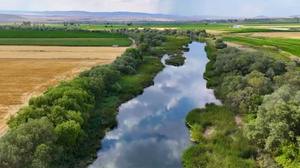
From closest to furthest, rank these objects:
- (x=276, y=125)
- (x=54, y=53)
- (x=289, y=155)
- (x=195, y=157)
Answer: (x=289, y=155), (x=276, y=125), (x=195, y=157), (x=54, y=53)

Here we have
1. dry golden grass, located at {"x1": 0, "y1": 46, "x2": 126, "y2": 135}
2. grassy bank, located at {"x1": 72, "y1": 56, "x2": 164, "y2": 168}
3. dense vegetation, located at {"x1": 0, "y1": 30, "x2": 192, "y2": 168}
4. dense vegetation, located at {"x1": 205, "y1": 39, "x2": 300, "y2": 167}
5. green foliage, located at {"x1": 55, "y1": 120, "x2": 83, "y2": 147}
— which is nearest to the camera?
dense vegetation, located at {"x1": 0, "y1": 30, "x2": 192, "y2": 168}

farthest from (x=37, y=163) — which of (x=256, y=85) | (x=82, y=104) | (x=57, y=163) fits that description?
(x=256, y=85)

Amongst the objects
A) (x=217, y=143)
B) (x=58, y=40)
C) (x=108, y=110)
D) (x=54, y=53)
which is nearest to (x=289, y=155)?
(x=217, y=143)

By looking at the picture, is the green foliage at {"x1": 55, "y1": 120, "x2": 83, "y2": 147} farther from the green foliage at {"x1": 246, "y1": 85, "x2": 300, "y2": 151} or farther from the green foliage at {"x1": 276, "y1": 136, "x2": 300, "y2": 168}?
the green foliage at {"x1": 276, "y1": 136, "x2": 300, "y2": 168}

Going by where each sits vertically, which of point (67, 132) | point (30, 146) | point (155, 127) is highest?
point (30, 146)

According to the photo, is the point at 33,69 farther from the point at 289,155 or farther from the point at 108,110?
the point at 289,155

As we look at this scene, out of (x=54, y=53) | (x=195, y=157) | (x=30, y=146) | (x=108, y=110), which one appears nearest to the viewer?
(x=30, y=146)

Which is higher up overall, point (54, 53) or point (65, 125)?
point (65, 125)

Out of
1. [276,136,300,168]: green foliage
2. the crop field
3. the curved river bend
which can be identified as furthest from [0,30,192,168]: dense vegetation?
the crop field
